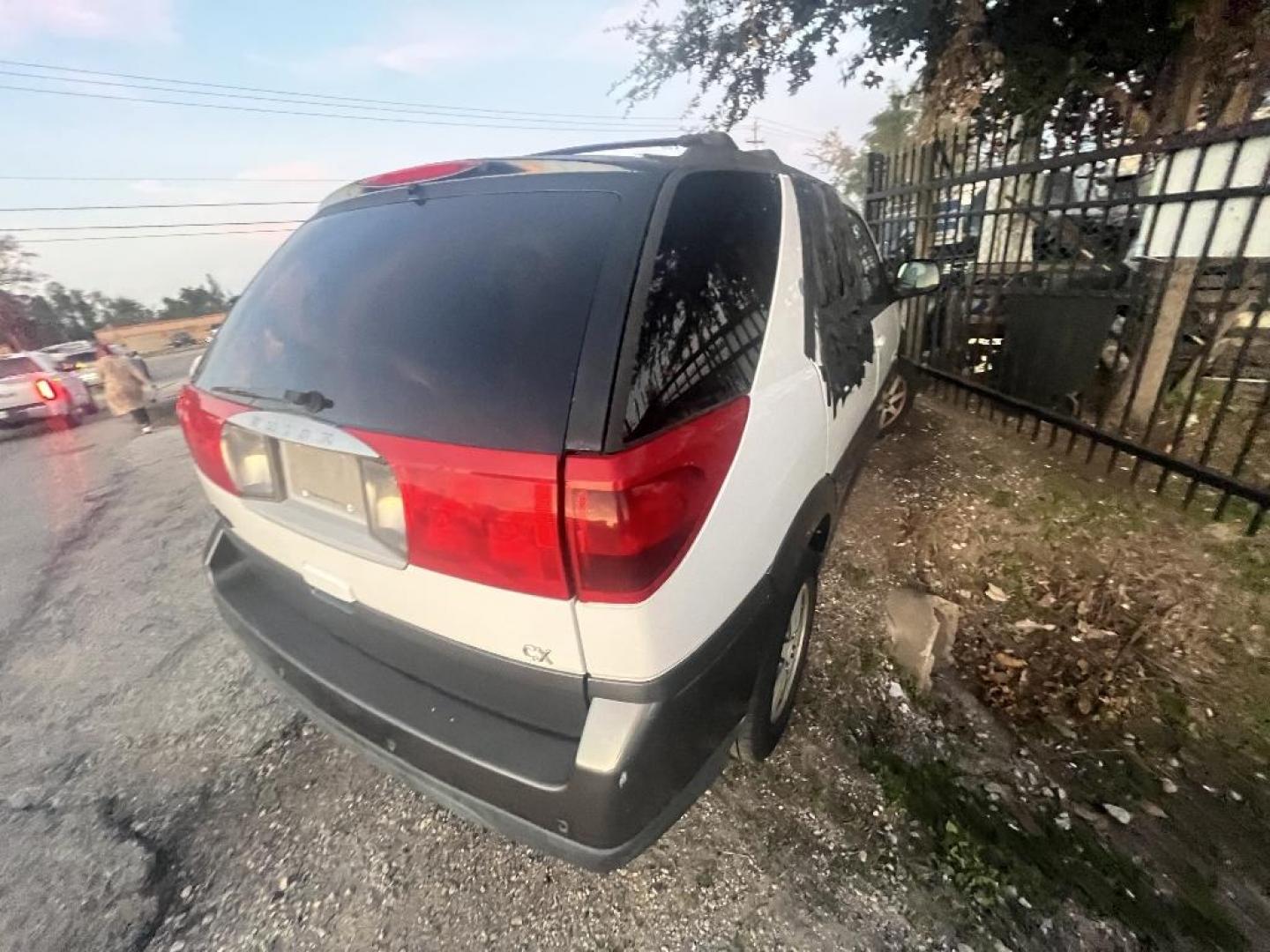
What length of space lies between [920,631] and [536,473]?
190 centimetres

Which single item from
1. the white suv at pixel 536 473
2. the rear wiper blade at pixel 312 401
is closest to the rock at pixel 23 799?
the white suv at pixel 536 473

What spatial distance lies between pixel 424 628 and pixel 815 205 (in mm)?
2138

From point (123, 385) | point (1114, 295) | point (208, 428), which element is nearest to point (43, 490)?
point (123, 385)

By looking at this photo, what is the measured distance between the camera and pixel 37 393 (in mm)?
8695

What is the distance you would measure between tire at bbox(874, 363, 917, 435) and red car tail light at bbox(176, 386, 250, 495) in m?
3.34

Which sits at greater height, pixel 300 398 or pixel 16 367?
pixel 300 398

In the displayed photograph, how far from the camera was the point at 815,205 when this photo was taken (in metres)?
2.40

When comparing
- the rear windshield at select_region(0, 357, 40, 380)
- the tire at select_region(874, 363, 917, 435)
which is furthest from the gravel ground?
the rear windshield at select_region(0, 357, 40, 380)

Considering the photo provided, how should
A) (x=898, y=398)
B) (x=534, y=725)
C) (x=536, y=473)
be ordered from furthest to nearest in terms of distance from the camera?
1. (x=898, y=398)
2. (x=534, y=725)
3. (x=536, y=473)

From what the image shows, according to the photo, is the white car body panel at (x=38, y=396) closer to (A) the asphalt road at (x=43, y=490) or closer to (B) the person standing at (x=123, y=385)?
(A) the asphalt road at (x=43, y=490)

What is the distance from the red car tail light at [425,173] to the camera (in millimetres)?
1644

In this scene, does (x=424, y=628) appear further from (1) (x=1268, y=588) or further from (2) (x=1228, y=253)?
(2) (x=1228, y=253)

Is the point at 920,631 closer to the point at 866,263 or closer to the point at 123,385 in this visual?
the point at 866,263

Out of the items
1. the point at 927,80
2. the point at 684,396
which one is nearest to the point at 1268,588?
the point at 684,396
